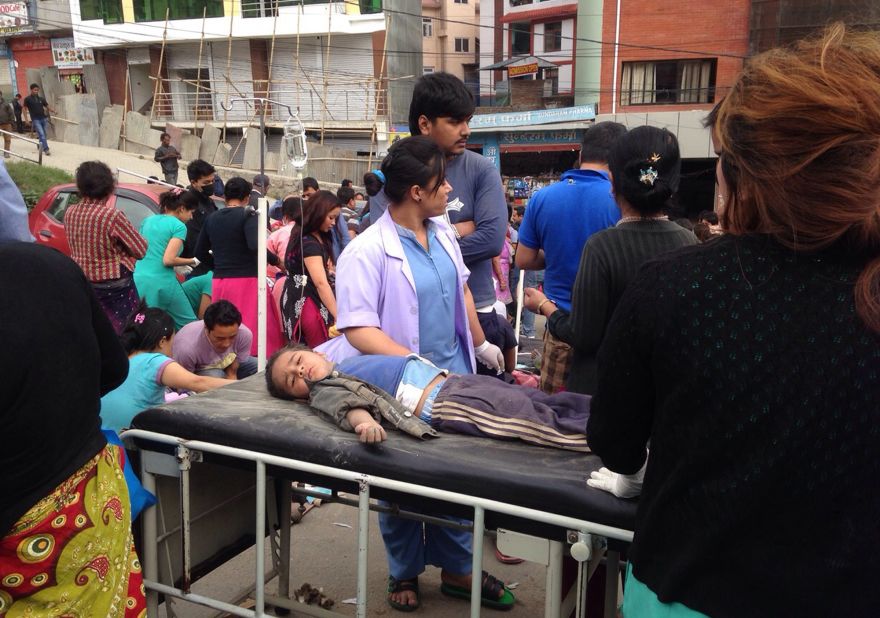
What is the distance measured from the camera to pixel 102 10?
29.3 m

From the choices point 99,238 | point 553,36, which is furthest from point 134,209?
point 553,36

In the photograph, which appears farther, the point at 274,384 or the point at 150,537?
the point at 274,384

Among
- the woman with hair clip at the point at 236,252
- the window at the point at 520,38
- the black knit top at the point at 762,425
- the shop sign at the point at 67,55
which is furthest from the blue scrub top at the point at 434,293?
the shop sign at the point at 67,55

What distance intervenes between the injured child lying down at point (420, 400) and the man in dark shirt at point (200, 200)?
12.7ft

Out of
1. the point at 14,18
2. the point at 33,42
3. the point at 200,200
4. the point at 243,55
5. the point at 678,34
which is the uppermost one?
the point at 14,18

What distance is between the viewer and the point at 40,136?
20.6 m

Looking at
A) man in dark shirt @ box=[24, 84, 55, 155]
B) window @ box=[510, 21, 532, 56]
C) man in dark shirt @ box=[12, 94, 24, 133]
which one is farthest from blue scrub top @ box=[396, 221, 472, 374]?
window @ box=[510, 21, 532, 56]

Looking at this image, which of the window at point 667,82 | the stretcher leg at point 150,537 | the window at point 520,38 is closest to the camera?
the stretcher leg at point 150,537

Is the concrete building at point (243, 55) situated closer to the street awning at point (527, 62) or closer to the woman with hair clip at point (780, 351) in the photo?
the street awning at point (527, 62)

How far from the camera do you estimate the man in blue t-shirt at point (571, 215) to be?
11.1 feet

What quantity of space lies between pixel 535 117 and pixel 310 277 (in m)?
21.0

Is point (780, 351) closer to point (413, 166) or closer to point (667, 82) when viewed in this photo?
point (413, 166)

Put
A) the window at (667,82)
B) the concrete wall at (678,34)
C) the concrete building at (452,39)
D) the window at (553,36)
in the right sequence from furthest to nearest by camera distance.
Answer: the concrete building at (452,39) < the window at (553,36) < the window at (667,82) < the concrete wall at (678,34)

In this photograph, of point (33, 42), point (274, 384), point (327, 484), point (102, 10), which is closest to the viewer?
point (327, 484)
